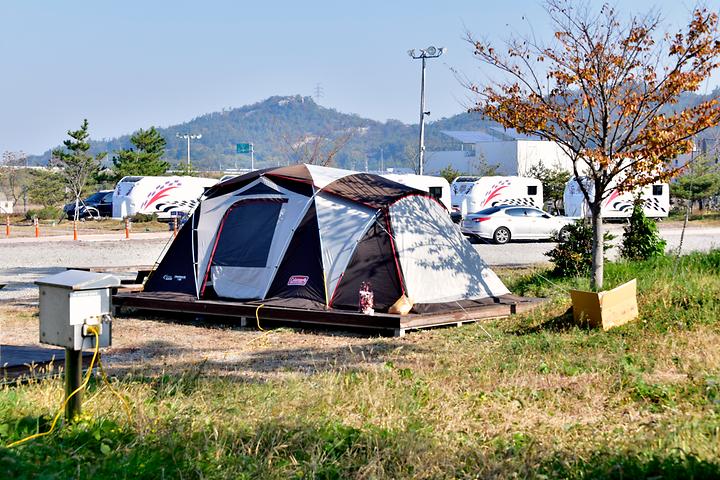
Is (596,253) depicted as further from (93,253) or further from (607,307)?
(93,253)

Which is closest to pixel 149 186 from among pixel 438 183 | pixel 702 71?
pixel 438 183

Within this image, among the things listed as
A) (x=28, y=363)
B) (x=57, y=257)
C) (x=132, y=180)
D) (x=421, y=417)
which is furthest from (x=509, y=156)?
(x=421, y=417)

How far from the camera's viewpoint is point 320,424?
18.4 feet

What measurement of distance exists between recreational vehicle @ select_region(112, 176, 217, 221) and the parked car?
87.7 inches

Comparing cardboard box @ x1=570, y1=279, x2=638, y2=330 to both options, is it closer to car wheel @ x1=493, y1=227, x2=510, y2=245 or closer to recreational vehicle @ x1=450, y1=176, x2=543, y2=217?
car wheel @ x1=493, y1=227, x2=510, y2=245

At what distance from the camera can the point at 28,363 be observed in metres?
7.34

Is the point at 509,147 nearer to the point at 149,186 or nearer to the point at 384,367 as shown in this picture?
the point at 149,186

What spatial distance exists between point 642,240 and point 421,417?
393 inches

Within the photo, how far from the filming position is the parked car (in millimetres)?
42188

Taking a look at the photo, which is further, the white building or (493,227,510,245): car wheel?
the white building

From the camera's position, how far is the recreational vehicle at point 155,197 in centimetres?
3953

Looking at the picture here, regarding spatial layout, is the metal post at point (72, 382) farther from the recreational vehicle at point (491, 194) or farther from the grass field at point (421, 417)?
the recreational vehicle at point (491, 194)

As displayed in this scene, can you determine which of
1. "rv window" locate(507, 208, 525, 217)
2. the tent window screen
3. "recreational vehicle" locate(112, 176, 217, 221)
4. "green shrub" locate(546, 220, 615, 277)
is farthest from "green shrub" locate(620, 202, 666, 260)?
"recreational vehicle" locate(112, 176, 217, 221)

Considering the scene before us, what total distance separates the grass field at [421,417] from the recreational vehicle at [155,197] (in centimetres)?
3186
